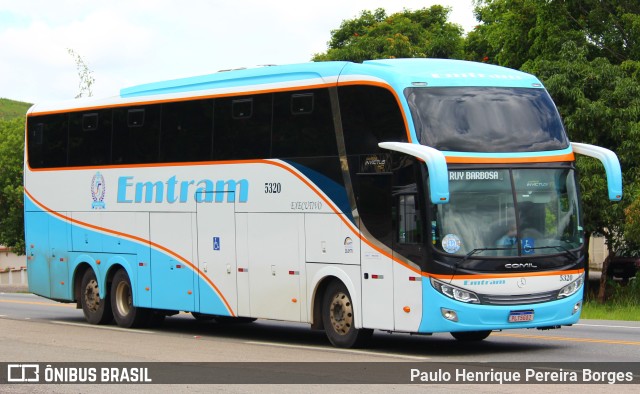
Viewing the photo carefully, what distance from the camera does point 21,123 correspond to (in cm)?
7006

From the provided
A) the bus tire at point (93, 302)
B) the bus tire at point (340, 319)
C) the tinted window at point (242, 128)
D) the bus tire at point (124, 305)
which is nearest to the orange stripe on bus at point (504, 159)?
the bus tire at point (340, 319)

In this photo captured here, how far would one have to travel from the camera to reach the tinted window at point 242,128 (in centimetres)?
1872

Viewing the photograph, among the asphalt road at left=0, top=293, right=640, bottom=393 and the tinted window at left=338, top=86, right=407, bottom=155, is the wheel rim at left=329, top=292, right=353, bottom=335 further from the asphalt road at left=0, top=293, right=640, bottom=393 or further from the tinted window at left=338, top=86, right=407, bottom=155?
the tinted window at left=338, top=86, right=407, bottom=155

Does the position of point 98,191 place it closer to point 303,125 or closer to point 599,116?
point 303,125

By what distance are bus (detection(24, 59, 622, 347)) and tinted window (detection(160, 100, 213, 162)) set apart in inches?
1.5

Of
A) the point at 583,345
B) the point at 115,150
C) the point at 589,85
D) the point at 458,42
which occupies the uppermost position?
the point at 458,42

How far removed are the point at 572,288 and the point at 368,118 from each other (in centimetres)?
366

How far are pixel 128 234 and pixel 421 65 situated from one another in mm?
Result: 7740

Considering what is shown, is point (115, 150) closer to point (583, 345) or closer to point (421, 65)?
point (421, 65)

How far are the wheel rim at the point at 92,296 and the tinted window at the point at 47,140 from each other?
8.40 feet

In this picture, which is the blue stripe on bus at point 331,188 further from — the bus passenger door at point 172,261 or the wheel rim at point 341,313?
the bus passenger door at point 172,261

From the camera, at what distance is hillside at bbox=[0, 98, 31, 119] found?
487 ft

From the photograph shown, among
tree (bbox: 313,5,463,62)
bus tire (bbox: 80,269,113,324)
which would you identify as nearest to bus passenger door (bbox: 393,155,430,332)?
bus tire (bbox: 80,269,113,324)

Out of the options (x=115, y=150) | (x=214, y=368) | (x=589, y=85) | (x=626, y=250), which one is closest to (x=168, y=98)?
(x=115, y=150)
